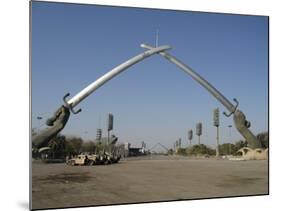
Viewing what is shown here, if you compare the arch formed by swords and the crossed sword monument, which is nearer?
the crossed sword monument

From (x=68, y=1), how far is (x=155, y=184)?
242 cm

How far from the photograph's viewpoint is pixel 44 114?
6000 millimetres

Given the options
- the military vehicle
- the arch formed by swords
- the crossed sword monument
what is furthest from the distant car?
the arch formed by swords

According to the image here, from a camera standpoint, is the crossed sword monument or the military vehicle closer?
the crossed sword monument

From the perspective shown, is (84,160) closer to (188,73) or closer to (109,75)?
(109,75)

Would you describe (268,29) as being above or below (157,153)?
above

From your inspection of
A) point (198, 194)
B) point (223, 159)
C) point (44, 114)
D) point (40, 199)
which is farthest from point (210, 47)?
point (40, 199)

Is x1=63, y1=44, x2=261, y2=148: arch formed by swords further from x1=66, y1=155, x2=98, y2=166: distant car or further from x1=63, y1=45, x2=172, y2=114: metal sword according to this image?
x1=66, y1=155, x2=98, y2=166: distant car

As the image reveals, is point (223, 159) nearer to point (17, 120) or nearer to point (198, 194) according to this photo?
point (198, 194)

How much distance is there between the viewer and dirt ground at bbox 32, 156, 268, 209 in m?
6.02

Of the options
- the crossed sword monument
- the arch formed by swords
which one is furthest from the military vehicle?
the arch formed by swords

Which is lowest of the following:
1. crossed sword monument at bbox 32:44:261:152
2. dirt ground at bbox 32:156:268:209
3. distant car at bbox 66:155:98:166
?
dirt ground at bbox 32:156:268:209

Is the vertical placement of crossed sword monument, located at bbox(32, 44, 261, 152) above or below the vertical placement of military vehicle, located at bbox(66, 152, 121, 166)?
above

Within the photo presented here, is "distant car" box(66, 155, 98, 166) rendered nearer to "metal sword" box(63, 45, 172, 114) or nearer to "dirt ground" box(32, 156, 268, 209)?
"dirt ground" box(32, 156, 268, 209)
